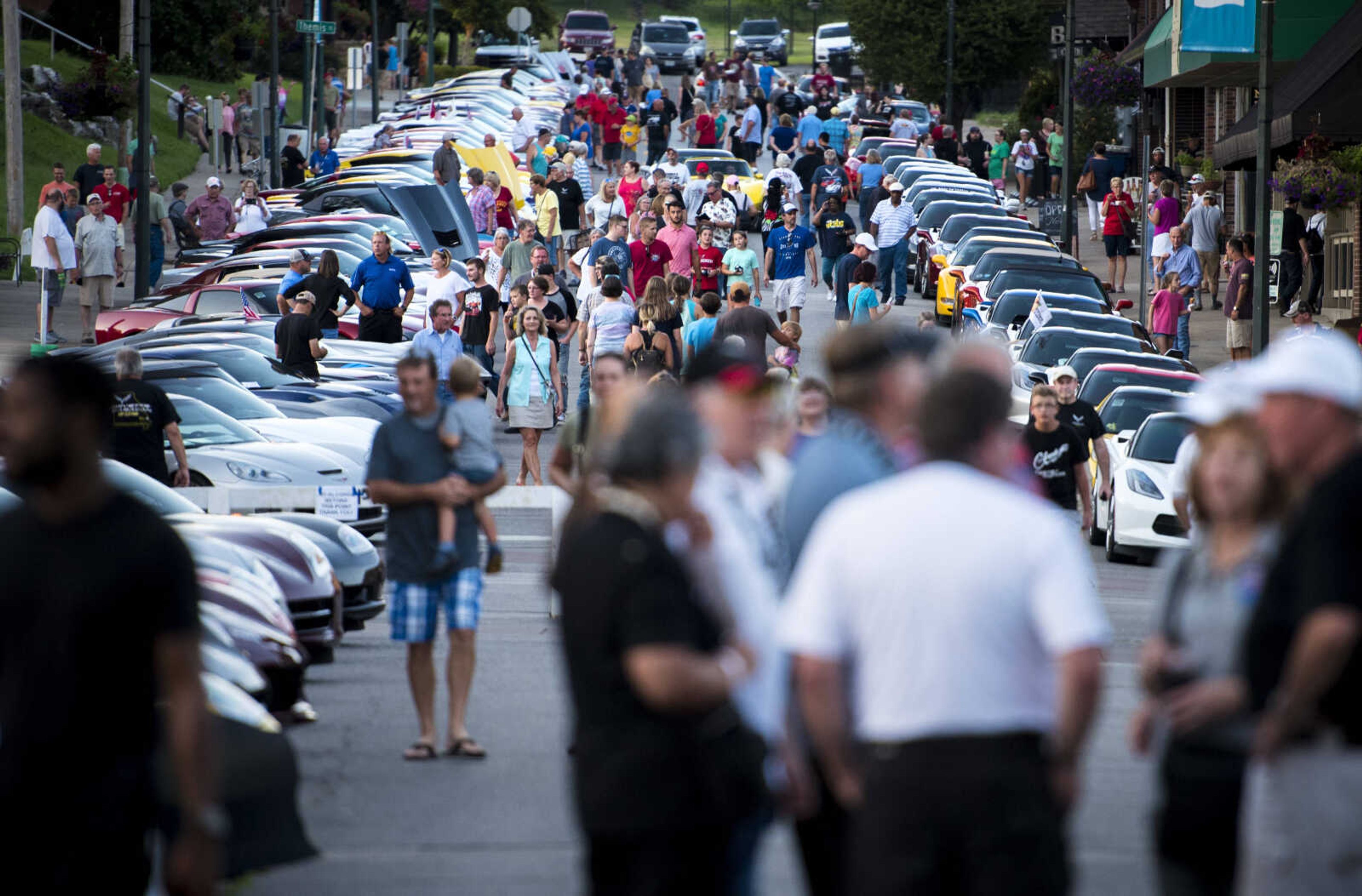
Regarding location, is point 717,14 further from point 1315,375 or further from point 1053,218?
point 1315,375

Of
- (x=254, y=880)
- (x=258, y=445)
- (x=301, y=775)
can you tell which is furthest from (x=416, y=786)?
(x=258, y=445)

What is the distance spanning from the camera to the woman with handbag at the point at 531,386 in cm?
1828

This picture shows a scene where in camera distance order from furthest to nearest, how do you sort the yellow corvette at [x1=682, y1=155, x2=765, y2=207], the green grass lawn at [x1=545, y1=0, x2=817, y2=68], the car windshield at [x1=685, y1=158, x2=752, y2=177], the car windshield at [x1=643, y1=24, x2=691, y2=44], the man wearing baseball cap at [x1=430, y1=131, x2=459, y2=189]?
the green grass lawn at [x1=545, y1=0, x2=817, y2=68]
the car windshield at [x1=643, y1=24, x2=691, y2=44]
the car windshield at [x1=685, y1=158, x2=752, y2=177]
the yellow corvette at [x1=682, y1=155, x2=765, y2=207]
the man wearing baseball cap at [x1=430, y1=131, x2=459, y2=189]

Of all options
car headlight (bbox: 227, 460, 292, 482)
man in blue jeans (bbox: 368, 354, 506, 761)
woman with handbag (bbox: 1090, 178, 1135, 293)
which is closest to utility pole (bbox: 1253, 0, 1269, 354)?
woman with handbag (bbox: 1090, 178, 1135, 293)

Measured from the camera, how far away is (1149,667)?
489cm

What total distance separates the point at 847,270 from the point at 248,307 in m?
7.63

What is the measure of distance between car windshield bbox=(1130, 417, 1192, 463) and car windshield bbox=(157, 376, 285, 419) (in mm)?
7184

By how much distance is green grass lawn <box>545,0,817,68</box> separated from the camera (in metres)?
117

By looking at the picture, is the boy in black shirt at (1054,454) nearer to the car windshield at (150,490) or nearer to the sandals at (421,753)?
the car windshield at (150,490)

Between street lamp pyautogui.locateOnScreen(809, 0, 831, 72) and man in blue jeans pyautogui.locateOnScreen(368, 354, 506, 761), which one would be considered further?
street lamp pyautogui.locateOnScreen(809, 0, 831, 72)

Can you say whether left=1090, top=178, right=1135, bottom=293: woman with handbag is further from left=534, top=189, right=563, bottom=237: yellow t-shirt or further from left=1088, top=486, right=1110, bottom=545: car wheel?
left=1088, top=486, right=1110, bottom=545: car wheel

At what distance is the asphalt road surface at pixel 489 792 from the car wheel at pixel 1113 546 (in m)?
3.49

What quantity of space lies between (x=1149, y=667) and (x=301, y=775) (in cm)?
512

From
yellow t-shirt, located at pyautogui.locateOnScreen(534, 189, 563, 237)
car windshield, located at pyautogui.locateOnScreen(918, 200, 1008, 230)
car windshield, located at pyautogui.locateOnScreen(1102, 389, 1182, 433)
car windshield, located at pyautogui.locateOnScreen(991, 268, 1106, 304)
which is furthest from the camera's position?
car windshield, located at pyautogui.locateOnScreen(918, 200, 1008, 230)
